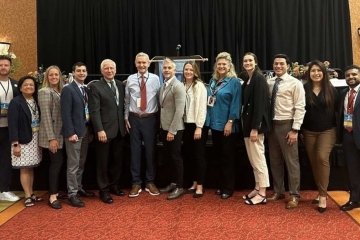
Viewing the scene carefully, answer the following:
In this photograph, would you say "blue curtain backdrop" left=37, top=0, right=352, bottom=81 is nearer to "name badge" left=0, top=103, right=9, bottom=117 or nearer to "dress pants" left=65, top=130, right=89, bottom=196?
"name badge" left=0, top=103, right=9, bottom=117

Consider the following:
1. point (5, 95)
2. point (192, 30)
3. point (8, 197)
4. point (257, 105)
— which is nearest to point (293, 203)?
point (257, 105)

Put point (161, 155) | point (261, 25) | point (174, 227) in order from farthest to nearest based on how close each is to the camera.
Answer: point (261, 25), point (161, 155), point (174, 227)

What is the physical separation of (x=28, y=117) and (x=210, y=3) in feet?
17.0

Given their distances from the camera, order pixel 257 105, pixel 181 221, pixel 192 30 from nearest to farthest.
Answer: pixel 181 221, pixel 257 105, pixel 192 30

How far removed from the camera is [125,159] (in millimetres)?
4199

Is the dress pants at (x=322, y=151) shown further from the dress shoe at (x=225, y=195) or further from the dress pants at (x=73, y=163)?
the dress pants at (x=73, y=163)

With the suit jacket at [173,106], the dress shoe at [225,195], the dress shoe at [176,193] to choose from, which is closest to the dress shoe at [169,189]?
the dress shoe at [176,193]

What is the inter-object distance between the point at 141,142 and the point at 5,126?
148cm

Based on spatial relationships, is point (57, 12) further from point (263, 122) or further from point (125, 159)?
point (263, 122)

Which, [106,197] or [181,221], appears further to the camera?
[106,197]

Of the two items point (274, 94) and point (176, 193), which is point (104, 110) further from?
point (274, 94)

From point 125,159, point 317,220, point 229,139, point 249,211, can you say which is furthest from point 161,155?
point 317,220

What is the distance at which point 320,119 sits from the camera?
3.32 metres

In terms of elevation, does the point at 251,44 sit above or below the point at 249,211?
above
